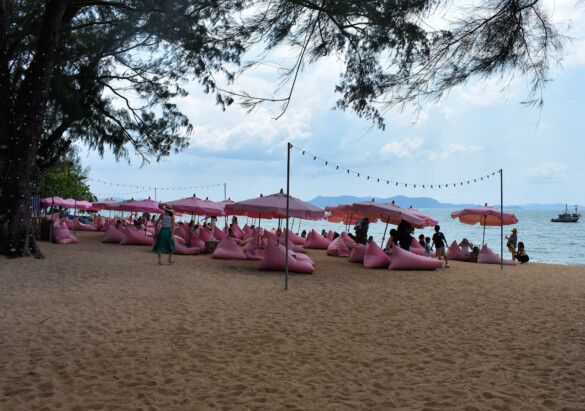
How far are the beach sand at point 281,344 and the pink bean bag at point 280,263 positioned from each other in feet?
4.71

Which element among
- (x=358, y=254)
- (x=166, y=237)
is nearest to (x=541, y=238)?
(x=358, y=254)

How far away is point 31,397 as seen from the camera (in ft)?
10.1

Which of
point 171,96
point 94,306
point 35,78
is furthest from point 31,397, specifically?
point 171,96

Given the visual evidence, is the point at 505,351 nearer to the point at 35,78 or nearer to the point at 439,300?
the point at 439,300

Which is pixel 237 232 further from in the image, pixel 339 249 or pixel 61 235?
pixel 61 235

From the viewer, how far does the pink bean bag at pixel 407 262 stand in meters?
10.8

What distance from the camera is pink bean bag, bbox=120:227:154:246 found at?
15242 mm

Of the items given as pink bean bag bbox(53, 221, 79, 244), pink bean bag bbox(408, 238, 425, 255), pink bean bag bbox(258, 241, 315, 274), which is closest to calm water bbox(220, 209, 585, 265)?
pink bean bag bbox(408, 238, 425, 255)

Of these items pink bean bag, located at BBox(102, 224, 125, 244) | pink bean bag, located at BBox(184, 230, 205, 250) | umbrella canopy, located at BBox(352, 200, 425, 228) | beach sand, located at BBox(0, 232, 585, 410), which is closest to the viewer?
beach sand, located at BBox(0, 232, 585, 410)

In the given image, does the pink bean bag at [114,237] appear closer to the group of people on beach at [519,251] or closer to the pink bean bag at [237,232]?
the pink bean bag at [237,232]

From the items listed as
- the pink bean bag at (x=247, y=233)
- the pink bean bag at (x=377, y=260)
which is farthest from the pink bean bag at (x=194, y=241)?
the pink bean bag at (x=377, y=260)

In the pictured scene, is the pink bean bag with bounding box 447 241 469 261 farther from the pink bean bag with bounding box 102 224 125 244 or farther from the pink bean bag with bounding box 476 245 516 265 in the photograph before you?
the pink bean bag with bounding box 102 224 125 244

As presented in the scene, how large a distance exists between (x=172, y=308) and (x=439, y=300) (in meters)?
4.32

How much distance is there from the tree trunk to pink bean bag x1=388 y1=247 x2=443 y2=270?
31.1ft
